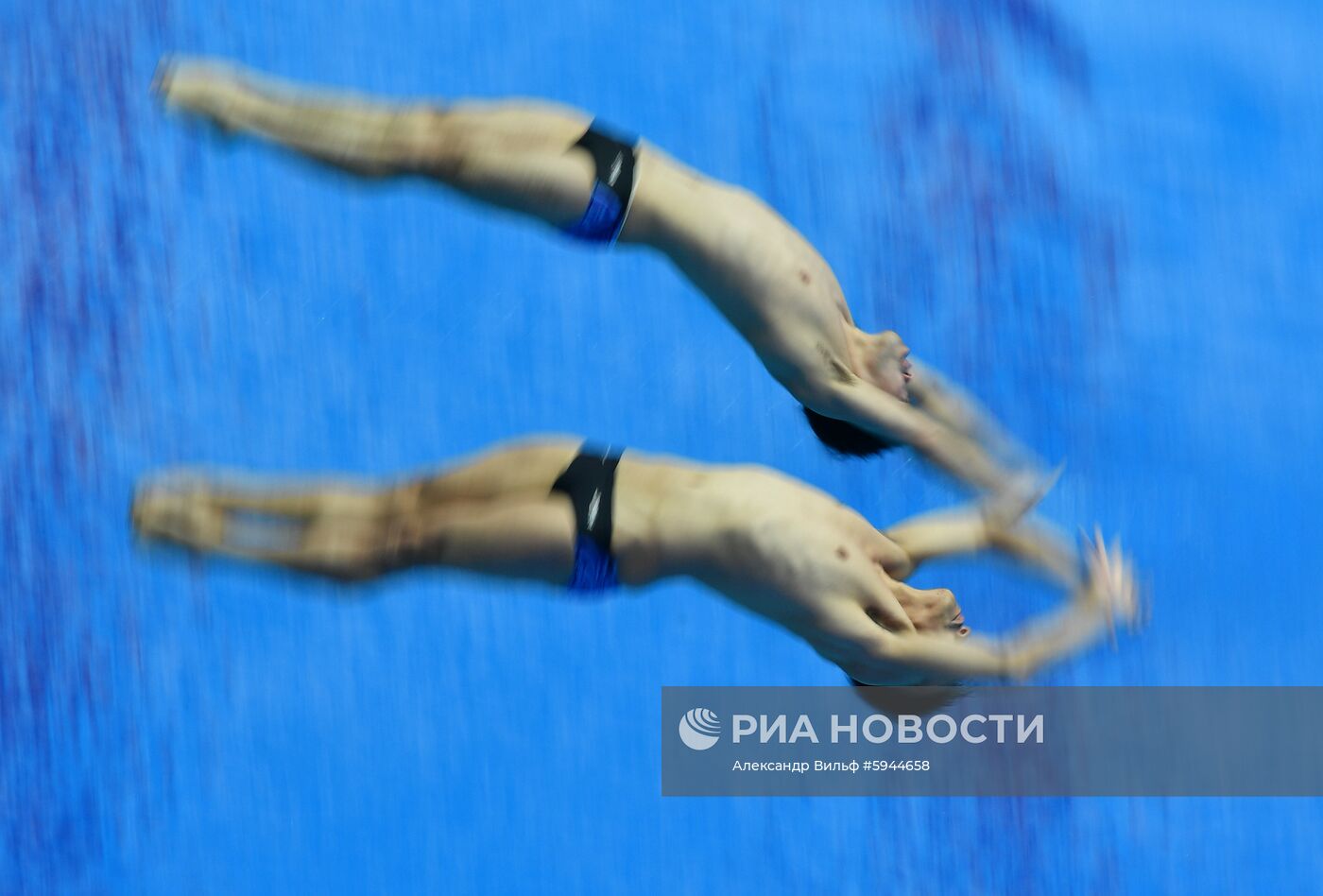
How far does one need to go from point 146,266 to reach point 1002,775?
11.4 ft

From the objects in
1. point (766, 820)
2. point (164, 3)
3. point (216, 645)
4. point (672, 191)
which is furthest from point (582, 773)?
point (164, 3)

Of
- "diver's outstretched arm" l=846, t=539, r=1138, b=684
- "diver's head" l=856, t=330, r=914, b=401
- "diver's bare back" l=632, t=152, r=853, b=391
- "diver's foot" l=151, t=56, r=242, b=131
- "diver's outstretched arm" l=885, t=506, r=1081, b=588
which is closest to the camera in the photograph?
"diver's foot" l=151, t=56, r=242, b=131

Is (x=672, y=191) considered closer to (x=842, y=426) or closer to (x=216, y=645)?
(x=842, y=426)

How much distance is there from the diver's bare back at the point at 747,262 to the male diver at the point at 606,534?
0.40m

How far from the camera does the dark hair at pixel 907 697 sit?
3461 mm

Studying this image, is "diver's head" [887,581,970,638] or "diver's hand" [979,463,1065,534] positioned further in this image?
"diver's hand" [979,463,1065,534]

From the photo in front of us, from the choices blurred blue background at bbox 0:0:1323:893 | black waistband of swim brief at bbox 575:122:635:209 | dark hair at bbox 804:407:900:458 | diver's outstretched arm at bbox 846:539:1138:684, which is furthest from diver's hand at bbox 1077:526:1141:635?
blurred blue background at bbox 0:0:1323:893

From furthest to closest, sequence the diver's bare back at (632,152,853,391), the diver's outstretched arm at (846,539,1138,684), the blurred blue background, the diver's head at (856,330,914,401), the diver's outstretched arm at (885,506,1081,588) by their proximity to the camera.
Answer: the blurred blue background → the diver's head at (856,330,914,401) → the diver's outstretched arm at (885,506,1081,588) → the diver's bare back at (632,152,853,391) → the diver's outstretched arm at (846,539,1138,684)

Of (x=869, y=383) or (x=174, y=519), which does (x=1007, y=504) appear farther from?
(x=174, y=519)

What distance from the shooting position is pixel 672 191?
347 cm

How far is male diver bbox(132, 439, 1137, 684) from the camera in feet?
10.5

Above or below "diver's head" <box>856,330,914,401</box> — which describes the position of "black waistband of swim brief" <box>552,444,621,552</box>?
below

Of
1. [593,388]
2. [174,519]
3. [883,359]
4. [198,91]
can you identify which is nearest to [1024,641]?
[883,359]

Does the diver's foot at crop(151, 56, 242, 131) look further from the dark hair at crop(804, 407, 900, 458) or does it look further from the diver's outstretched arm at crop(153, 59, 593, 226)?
the dark hair at crop(804, 407, 900, 458)
